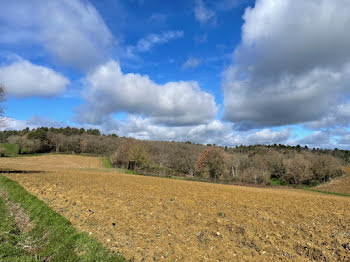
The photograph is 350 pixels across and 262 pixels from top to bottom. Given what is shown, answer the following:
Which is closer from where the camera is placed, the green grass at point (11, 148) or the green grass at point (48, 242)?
the green grass at point (48, 242)

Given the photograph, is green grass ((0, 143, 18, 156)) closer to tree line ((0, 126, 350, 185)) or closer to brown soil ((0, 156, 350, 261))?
tree line ((0, 126, 350, 185))

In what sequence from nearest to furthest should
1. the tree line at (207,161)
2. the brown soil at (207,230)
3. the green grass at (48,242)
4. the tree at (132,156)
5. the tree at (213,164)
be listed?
1. the green grass at (48,242)
2. the brown soil at (207,230)
3. the tree at (213,164)
4. the tree line at (207,161)
5. the tree at (132,156)

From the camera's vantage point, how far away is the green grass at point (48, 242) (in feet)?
27.5

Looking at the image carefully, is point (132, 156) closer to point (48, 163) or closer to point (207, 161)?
point (207, 161)

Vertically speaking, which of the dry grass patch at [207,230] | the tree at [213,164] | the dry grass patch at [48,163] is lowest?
the dry grass patch at [48,163]

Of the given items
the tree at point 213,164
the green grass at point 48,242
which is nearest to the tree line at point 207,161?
the tree at point 213,164

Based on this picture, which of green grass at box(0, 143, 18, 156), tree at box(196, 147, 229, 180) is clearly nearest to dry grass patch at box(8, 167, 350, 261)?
tree at box(196, 147, 229, 180)

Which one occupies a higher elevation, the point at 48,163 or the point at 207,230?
the point at 207,230

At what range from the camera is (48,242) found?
9773 mm

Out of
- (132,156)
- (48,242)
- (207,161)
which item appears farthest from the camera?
(132,156)

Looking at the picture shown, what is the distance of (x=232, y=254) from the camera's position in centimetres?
855

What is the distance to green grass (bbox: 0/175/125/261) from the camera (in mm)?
8367

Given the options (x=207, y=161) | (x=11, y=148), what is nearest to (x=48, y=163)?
(x=11, y=148)

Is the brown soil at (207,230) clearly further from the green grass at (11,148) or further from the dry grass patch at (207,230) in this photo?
the green grass at (11,148)
